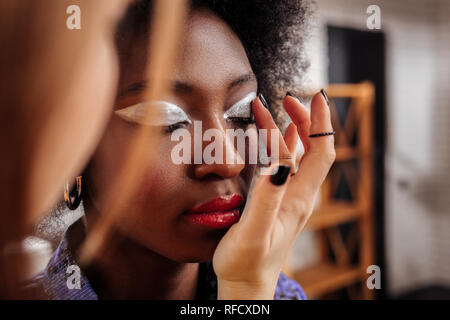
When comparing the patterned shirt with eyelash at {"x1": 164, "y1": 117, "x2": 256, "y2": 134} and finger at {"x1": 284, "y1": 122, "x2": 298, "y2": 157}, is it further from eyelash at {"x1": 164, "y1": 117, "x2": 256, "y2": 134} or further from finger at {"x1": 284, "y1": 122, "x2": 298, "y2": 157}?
finger at {"x1": 284, "y1": 122, "x2": 298, "y2": 157}

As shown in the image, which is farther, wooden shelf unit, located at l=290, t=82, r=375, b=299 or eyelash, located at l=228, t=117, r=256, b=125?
wooden shelf unit, located at l=290, t=82, r=375, b=299

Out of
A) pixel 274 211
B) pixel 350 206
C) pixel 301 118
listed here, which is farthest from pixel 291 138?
pixel 350 206

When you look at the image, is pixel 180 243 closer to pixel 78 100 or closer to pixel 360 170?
pixel 78 100

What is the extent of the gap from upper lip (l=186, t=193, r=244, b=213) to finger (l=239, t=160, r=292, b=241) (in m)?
0.05

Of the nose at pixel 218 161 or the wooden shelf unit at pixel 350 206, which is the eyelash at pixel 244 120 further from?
the wooden shelf unit at pixel 350 206

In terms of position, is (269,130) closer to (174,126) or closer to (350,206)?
(174,126)

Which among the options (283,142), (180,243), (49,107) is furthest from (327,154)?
(49,107)

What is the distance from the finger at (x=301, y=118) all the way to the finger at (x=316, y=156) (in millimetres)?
11

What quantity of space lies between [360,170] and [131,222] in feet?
5.55

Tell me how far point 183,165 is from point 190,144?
0.03m

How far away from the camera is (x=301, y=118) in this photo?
0.48 m

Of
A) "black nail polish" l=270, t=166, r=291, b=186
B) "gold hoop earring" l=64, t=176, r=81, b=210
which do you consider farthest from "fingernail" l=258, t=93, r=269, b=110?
"gold hoop earring" l=64, t=176, r=81, b=210

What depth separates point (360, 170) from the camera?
1.92m

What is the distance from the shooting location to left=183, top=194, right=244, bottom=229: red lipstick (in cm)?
43
